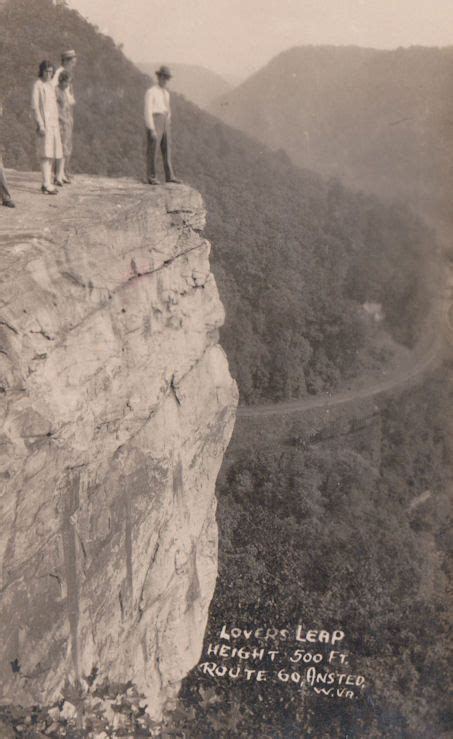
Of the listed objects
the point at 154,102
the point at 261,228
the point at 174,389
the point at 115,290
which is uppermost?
the point at 154,102

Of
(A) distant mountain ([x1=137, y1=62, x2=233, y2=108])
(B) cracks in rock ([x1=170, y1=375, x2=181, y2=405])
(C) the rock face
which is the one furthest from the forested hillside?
(B) cracks in rock ([x1=170, y1=375, x2=181, y2=405])

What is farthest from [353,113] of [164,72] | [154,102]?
[164,72]


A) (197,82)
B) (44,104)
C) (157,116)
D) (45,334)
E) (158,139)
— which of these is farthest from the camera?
(197,82)

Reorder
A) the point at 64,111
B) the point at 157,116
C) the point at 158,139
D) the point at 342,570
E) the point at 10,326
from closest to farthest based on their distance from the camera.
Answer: the point at 10,326 < the point at 64,111 < the point at 157,116 < the point at 158,139 < the point at 342,570

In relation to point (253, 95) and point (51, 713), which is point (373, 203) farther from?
point (51, 713)

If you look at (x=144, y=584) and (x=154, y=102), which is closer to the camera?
(x=154, y=102)

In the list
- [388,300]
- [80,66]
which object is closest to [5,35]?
[80,66]

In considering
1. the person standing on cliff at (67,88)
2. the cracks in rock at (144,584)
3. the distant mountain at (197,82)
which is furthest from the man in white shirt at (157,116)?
the distant mountain at (197,82)

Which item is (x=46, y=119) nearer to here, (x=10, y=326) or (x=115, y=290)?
(x=115, y=290)
